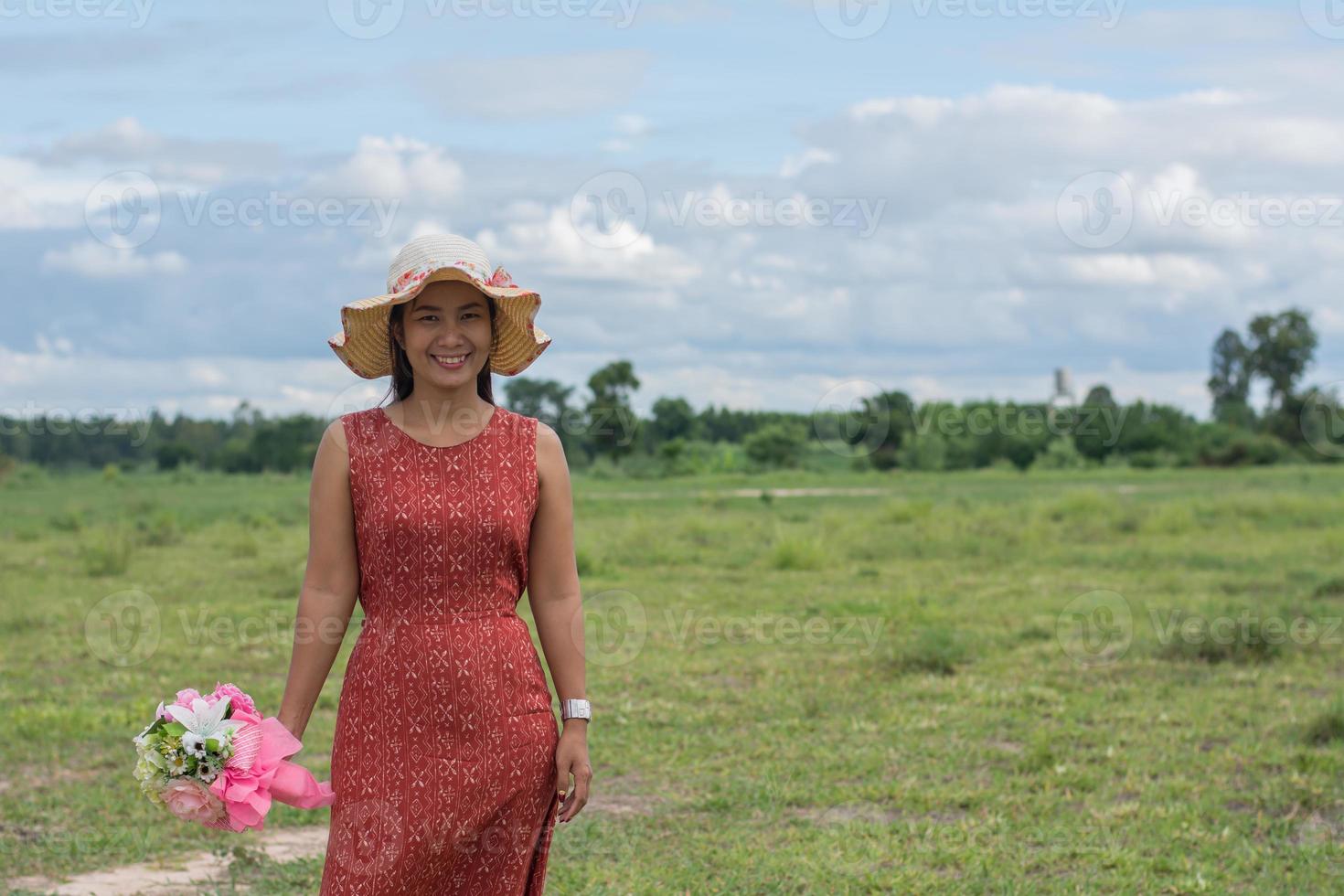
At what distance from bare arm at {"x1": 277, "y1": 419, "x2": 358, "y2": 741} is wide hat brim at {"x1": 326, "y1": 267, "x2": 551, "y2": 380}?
20 cm

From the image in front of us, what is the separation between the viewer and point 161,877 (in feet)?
17.0

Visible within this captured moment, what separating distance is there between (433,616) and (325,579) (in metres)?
0.24

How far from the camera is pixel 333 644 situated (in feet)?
9.37

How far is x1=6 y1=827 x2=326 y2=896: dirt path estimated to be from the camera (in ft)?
16.3

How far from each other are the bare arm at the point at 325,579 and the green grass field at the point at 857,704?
2.38m

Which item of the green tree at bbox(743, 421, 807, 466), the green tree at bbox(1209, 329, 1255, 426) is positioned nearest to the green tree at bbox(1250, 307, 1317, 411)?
the green tree at bbox(1209, 329, 1255, 426)

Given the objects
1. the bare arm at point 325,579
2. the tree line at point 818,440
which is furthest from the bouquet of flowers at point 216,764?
the tree line at point 818,440

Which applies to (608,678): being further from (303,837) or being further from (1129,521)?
(1129,521)

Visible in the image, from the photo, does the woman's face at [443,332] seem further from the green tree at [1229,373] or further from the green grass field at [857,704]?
the green tree at [1229,373]

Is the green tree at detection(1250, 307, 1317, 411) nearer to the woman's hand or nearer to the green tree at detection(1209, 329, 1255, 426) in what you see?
the green tree at detection(1209, 329, 1255, 426)

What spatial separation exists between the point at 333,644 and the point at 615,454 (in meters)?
44.7

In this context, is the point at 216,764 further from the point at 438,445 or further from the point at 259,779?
the point at 438,445

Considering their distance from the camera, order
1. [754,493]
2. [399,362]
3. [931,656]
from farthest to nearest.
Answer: [754,493] → [931,656] → [399,362]

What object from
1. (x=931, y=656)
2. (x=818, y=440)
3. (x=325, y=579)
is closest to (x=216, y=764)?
(x=325, y=579)
